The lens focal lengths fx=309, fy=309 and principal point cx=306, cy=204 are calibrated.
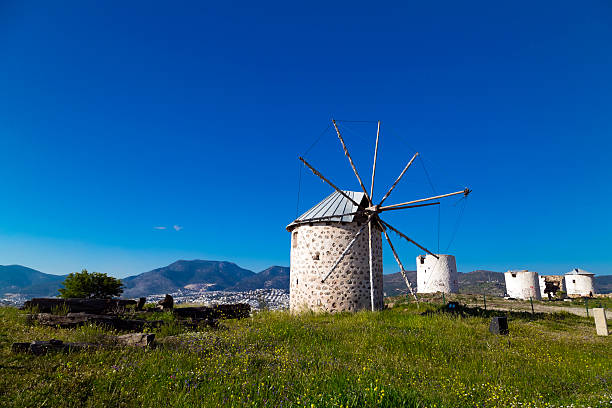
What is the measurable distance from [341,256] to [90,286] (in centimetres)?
1359

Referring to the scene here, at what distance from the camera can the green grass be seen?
4129 millimetres

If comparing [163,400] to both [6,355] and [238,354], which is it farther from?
[6,355]

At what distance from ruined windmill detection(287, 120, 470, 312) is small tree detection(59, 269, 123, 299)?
10.1 m

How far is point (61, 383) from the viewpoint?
4.36m

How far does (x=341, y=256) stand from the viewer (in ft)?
52.7

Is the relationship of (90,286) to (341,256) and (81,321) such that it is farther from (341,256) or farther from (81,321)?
(341,256)

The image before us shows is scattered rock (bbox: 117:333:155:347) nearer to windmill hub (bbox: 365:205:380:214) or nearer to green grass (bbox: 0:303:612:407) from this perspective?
green grass (bbox: 0:303:612:407)

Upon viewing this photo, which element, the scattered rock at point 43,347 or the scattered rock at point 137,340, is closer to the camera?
the scattered rock at point 43,347

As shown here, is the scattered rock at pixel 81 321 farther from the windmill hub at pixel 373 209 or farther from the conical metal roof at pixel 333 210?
the windmill hub at pixel 373 209

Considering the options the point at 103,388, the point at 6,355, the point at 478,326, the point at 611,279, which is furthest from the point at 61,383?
the point at 611,279

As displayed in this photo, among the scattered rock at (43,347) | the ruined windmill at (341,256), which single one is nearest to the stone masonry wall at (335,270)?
the ruined windmill at (341,256)

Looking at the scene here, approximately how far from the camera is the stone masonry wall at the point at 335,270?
16.2 meters

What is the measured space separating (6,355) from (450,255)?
128ft

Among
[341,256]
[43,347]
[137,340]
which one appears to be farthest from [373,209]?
[43,347]
